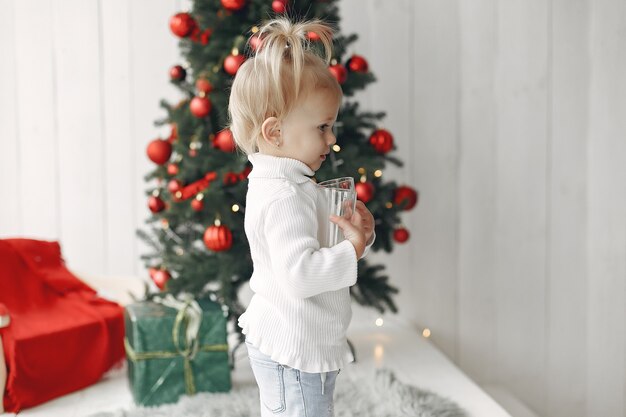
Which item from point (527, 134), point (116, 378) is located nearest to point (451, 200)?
point (527, 134)

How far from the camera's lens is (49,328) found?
7.02 feet

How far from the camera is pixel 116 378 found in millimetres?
2320

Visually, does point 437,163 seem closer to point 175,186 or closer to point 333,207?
point 175,186

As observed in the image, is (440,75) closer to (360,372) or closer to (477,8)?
(477,8)

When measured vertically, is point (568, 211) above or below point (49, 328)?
above

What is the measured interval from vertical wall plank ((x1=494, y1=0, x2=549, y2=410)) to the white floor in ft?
1.27

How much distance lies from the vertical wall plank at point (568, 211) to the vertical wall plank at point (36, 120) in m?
1.77

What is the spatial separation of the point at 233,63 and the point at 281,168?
0.80m

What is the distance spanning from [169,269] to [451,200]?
1078 mm

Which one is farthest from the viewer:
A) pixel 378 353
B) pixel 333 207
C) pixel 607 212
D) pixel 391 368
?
pixel 607 212

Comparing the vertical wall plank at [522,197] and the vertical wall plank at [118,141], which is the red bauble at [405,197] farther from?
the vertical wall plank at [118,141]

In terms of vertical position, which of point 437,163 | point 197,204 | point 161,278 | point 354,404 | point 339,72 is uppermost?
point 339,72

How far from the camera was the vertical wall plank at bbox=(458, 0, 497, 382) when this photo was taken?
2707 mm

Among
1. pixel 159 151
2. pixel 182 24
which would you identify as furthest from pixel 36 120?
pixel 182 24
